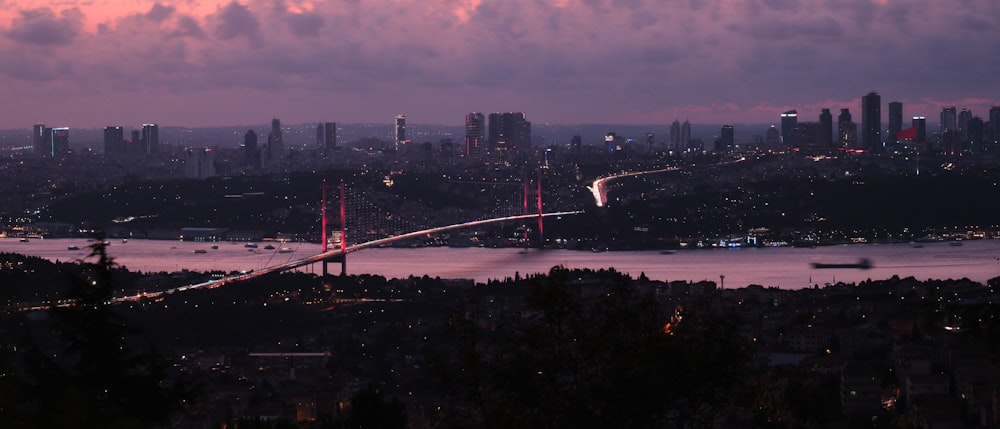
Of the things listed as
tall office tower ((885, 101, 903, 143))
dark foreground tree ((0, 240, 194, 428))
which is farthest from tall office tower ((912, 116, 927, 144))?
dark foreground tree ((0, 240, 194, 428))

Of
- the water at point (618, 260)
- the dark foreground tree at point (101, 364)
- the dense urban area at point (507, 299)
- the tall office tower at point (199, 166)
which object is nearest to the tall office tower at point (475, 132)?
the dense urban area at point (507, 299)

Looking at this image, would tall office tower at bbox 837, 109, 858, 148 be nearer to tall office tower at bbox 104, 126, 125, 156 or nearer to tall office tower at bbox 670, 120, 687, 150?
tall office tower at bbox 670, 120, 687, 150

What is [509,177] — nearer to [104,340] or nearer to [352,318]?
[352,318]

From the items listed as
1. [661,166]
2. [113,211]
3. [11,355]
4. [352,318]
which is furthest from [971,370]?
[661,166]

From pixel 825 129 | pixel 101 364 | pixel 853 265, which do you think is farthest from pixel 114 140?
pixel 101 364

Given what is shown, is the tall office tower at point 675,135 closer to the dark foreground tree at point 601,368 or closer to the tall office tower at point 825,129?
the tall office tower at point 825,129

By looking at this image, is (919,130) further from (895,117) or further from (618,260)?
(618,260)
